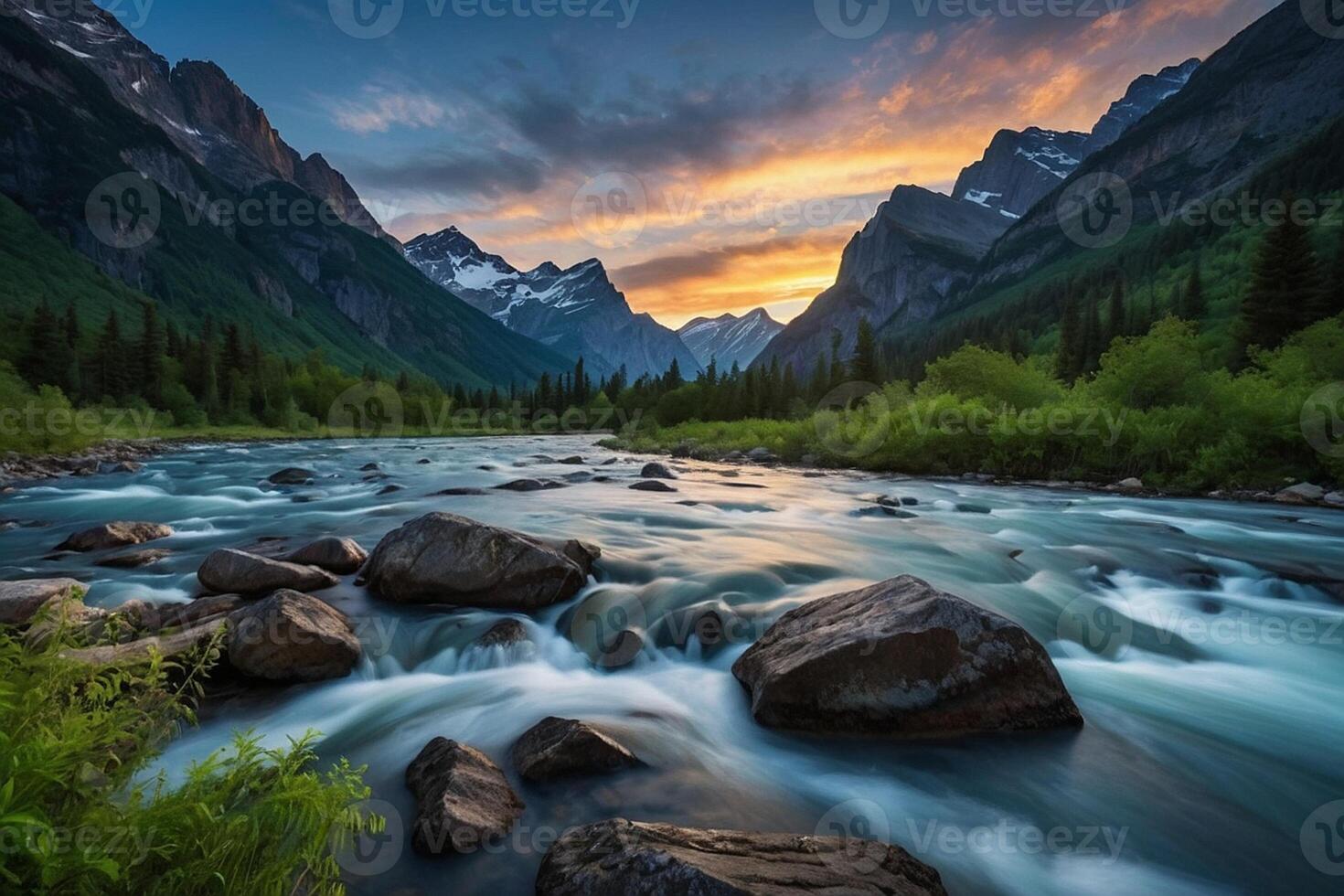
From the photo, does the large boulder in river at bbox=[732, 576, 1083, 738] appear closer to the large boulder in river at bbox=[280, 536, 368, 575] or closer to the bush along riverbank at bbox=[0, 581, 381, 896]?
the bush along riverbank at bbox=[0, 581, 381, 896]

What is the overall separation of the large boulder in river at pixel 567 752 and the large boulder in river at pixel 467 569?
12.6ft

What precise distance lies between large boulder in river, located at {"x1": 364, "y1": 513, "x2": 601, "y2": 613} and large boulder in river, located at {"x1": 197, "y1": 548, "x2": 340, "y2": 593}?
3.01 feet

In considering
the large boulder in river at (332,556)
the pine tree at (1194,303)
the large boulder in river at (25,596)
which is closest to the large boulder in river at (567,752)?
the large boulder in river at (25,596)

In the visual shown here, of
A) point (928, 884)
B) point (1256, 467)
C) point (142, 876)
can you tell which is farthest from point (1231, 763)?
point (1256, 467)

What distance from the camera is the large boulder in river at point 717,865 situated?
10.7 feet

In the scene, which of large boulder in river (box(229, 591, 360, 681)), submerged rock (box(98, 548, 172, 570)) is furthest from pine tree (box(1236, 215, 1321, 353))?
submerged rock (box(98, 548, 172, 570))

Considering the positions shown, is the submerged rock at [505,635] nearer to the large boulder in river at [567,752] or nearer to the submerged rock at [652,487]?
the large boulder in river at [567,752]

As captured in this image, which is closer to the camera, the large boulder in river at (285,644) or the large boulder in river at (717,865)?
the large boulder in river at (717,865)

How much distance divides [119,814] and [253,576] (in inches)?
327

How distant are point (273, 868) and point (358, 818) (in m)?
0.34

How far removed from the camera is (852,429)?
36.2 m

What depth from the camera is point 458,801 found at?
179 inches

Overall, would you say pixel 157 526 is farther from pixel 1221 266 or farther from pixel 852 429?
pixel 1221 266

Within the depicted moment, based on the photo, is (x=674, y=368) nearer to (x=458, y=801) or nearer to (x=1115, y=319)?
(x=1115, y=319)
